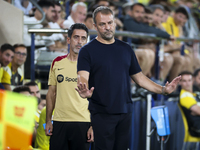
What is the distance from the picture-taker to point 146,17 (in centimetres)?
641

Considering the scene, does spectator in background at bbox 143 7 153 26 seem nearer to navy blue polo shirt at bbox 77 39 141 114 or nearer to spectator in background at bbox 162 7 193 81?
spectator in background at bbox 162 7 193 81

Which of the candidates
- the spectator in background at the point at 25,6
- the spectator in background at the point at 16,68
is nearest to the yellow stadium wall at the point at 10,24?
the spectator in background at the point at 16,68

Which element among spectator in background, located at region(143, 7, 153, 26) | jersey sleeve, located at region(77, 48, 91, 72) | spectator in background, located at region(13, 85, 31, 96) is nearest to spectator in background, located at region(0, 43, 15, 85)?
spectator in background, located at region(13, 85, 31, 96)

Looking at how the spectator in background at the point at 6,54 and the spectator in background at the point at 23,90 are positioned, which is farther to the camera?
the spectator in background at the point at 6,54

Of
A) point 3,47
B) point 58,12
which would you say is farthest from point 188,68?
point 3,47

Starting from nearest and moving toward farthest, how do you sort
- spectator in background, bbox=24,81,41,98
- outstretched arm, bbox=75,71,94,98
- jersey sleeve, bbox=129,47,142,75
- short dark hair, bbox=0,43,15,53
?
outstretched arm, bbox=75,71,94,98 < jersey sleeve, bbox=129,47,142,75 < spectator in background, bbox=24,81,41,98 < short dark hair, bbox=0,43,15,53

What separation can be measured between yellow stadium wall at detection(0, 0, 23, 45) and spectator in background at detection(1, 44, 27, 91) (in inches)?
8.7

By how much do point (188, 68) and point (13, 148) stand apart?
19.9 feet

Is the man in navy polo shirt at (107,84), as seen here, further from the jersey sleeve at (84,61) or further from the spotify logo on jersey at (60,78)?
the spotify logo on jersey at (60,78)

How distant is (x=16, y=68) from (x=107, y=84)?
2236 mm

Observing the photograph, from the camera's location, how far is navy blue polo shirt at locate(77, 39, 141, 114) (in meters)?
2.47

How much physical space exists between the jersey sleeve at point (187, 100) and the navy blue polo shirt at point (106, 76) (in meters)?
2.99

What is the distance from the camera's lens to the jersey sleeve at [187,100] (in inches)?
209

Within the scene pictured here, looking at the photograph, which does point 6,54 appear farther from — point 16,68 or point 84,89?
point 84,89
